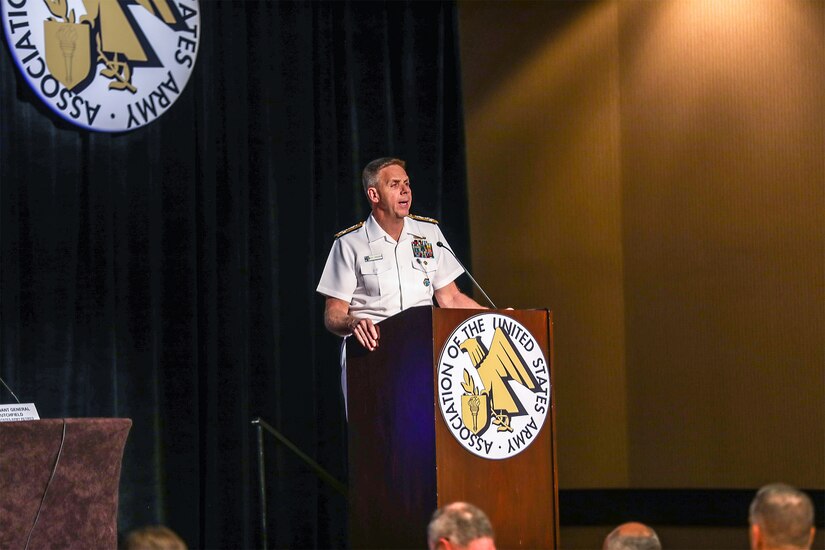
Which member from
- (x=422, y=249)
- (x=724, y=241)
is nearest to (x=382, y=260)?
(x=422, y=249)

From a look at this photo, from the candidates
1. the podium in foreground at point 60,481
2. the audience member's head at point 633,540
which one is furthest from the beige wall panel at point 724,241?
the audience member's head at point 633,540

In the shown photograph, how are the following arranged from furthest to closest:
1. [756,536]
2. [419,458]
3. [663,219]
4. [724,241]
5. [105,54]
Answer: [663,219]
[724,241]
[105,54]
[419,458]
[756,536]

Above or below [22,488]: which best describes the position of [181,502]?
below

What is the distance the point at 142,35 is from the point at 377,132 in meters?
1.24

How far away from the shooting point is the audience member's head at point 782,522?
86.0 inches

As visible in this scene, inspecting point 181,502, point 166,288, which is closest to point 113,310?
point 166,288

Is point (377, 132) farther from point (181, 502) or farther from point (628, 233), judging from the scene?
point (181, 502)

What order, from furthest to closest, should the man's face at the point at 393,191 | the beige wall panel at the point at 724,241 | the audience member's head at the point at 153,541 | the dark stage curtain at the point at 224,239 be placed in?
the beige wall panel at the point at 724,241 → the dark stage curtain at the point at 224,239 → the man's face at the point at 393,191 → the audience member's head at the point at 153,541

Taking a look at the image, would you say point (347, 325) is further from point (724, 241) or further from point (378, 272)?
point (724, 241)

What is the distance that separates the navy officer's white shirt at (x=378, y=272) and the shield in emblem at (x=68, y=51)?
1436mm

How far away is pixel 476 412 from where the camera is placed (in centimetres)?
330

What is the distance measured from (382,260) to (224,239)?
3.70 feet

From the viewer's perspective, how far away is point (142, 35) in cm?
474

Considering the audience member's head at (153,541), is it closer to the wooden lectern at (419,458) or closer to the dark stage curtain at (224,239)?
the wooden lectern at (419,458)
